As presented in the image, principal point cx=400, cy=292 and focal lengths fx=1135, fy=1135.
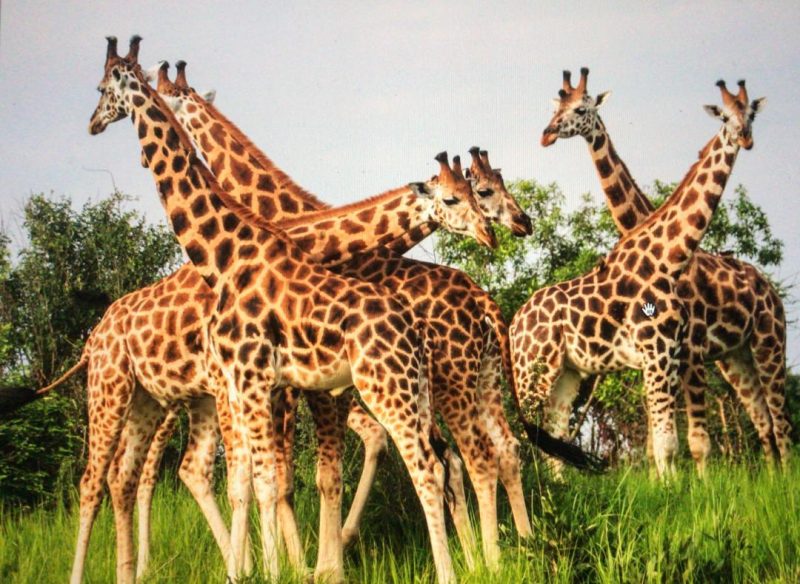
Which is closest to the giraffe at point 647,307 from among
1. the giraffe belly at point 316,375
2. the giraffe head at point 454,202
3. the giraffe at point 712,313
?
the giraffe at point 712,313

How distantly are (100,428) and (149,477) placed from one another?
0.70 m

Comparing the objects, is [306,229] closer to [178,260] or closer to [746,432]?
[178,260]

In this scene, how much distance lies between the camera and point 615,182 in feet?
29.3

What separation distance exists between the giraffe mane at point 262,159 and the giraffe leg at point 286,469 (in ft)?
4.18

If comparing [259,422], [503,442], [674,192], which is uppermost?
[674,192]

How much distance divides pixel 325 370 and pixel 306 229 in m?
1.00

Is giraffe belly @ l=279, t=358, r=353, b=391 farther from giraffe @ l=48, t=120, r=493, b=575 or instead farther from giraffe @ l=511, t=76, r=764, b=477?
giraffe @ l=511, t=76, r=764, b=477

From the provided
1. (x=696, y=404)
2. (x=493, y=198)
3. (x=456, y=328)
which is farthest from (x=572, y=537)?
(x=696, y=404)

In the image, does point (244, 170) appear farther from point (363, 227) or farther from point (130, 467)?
point (130, 467)

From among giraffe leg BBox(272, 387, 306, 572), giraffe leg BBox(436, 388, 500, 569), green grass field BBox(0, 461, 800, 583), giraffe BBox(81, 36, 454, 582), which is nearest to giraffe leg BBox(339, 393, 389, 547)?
green grass field BBox(0, 461, 800, 583)

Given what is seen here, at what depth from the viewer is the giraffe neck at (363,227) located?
6.52 m

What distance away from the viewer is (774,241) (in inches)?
479

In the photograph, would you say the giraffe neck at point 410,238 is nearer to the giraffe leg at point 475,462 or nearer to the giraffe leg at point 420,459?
the giraffe leg at point 475,462

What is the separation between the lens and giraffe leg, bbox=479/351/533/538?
21.4ft
